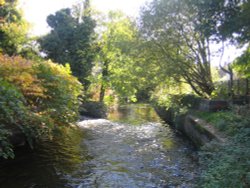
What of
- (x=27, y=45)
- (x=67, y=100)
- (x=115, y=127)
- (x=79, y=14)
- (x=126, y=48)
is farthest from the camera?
(x=79, y=14)

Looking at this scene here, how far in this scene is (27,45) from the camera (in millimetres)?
21953

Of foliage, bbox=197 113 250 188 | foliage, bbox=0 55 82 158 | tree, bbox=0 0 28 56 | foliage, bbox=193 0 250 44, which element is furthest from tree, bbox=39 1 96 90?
foliage, bbox=197 113 250 188

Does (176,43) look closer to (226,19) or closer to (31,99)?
(226,19)

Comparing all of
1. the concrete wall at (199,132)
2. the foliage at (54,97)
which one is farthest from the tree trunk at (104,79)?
the foliage at (54,97)

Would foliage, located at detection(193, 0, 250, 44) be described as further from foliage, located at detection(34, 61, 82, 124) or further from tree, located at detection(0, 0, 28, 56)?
tree, located at detection(0, 0, 28, 56)

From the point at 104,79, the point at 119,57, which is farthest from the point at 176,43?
the point at 104,79

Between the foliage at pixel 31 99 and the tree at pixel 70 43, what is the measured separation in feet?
34.9

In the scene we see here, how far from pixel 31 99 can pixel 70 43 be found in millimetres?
14098

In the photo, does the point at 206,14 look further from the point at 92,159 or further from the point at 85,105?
the point at 85,105

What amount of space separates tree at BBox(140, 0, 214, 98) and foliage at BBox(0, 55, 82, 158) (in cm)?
633

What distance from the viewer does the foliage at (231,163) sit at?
5232 millimetres

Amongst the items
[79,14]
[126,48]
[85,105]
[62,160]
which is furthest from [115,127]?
[79,14]

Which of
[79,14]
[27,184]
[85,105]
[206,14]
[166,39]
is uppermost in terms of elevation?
[79,14]

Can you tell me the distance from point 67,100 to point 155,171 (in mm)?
4413
